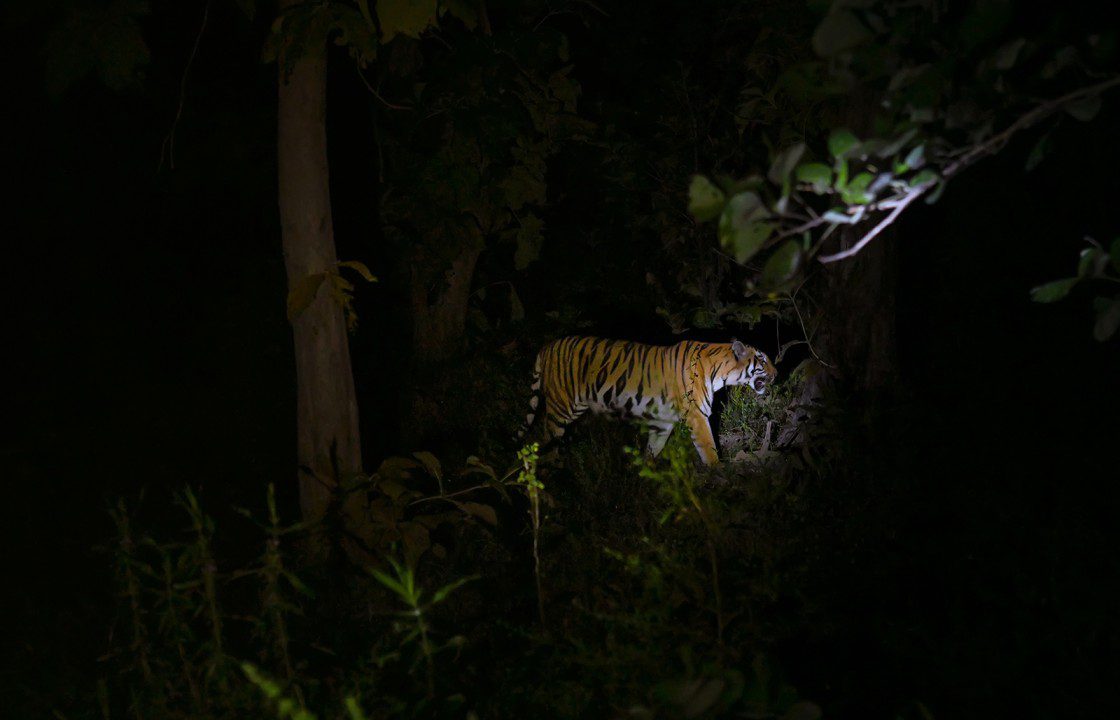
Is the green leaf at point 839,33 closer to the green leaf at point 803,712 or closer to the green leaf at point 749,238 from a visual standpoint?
the green leaf at point 749,238

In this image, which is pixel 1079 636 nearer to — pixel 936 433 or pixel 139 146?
pixel 936 433

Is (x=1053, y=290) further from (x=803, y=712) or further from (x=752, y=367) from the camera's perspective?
(x=752, y=367)

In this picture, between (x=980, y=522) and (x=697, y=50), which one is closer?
(x=980, y=522)

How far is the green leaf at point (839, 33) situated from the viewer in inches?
54.7

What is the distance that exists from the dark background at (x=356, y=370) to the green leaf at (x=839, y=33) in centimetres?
204

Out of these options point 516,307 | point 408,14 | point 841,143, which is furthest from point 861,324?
point 516,307

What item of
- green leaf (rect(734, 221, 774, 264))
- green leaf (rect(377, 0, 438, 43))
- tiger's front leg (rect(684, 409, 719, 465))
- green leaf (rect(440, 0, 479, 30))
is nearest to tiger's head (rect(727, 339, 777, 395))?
tiger's front leg (rect(684, 409, 719, 465))

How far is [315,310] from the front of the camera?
4305mm

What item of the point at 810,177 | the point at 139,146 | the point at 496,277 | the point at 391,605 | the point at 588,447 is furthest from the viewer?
the point at 496,277

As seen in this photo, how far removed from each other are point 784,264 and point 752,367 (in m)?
5.54

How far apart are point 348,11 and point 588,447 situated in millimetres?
3847

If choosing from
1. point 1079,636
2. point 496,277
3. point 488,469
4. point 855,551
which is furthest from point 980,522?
point 496,277

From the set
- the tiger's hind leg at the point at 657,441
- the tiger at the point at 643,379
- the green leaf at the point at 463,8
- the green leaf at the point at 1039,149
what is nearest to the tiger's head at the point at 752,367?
the tiger at the point at 643,379

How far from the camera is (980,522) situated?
3559 millimetres
